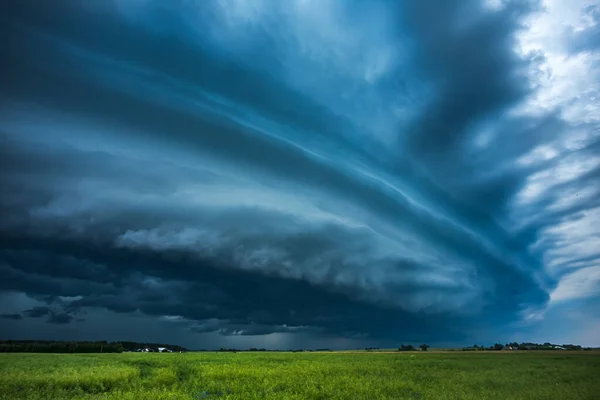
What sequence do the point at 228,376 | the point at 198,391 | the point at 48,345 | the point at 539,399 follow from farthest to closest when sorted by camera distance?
the point at 48,345, the point at 228,376, the point at 198,391, the point at 539,399

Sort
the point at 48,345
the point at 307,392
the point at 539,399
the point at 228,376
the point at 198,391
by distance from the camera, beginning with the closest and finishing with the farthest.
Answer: the point at 539,399
the point at 307,392
the point at 198,391
the point at 228,376
the point at 48,345

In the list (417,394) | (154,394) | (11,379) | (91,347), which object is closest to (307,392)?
(417,394)

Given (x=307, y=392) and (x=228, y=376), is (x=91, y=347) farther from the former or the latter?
(x=307, y=392)

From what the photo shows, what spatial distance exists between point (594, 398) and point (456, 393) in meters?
9.81

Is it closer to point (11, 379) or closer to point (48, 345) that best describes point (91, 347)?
point (48, 345)

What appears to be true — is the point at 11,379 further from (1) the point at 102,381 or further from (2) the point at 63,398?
(2) the point at 63,398

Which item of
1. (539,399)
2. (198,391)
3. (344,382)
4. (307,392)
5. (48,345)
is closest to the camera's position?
(539,399)

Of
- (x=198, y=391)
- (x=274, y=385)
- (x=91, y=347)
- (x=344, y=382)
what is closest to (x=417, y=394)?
(x=344, y=382)

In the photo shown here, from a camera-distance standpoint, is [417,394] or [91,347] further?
[91,347]

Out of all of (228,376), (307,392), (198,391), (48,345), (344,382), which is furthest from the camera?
(48,345)

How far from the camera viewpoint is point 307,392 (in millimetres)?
29109

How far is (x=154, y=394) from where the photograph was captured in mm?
27328

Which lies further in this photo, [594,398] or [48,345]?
[48,345]

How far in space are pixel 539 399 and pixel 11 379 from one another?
43755mm
